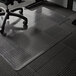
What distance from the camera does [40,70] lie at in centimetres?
162

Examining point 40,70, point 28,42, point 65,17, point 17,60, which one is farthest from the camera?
point 65,17

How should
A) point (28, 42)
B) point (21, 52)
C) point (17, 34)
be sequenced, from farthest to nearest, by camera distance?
point (17, 34) → point (28, 42) → point (21, 52)

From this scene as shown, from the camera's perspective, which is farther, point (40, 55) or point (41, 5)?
point (41, 5)

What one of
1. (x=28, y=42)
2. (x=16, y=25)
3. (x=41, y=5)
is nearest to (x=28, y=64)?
(x=28, y=42)

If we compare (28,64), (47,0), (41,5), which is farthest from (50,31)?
(47,0)

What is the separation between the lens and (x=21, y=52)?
1.88 m

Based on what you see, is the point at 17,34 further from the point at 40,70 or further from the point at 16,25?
the point at 40,70

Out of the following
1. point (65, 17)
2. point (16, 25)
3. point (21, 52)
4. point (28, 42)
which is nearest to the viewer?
point (21, 52)

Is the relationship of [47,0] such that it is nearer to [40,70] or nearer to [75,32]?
[75,32]

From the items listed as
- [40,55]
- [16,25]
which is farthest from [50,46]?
[16,25]

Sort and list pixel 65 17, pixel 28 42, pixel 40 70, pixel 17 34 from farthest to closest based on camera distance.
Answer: pixel 65 17 → pixel 17 34 → pixel 28 42 → pixel 40 70

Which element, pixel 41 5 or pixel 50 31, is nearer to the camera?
pixel 50 31

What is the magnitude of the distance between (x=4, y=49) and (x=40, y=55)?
50cm

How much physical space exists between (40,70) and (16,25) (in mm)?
1067
